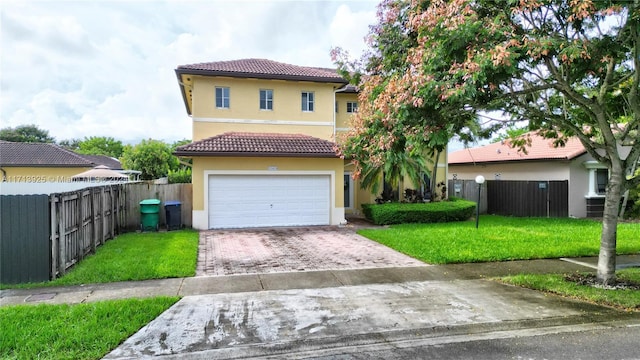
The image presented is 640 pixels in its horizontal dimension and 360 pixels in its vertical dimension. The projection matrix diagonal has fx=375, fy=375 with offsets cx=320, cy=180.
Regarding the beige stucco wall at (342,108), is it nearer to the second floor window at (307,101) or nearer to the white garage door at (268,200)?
the second floor window at (307,101)

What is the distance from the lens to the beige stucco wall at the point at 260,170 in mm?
14164

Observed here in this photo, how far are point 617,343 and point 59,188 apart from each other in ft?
42.3

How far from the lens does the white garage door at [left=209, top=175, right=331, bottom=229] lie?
47.5 ft

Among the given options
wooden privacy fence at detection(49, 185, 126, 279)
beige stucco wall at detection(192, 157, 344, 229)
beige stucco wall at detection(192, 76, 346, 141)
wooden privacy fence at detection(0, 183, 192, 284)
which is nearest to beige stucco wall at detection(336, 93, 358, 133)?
beige stucco wall at detection(192, 76, 346, 141)

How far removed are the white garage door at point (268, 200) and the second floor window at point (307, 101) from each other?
3529 millimetres

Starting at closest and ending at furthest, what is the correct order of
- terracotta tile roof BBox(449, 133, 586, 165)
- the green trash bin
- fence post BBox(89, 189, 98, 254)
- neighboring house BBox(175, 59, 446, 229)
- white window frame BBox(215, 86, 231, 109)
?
1. fence post BBox(89, 189, 98, 254)
2. the green trash bin
3. neighboring house BBox(175, 59, 446, 229)
4. white window frame BBox(215, 86, 231, 109)
5. terracotta tile roof BBox(449, 133, 586, 165)

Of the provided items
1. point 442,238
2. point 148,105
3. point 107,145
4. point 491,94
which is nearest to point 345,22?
point 491,94

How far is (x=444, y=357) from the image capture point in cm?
434

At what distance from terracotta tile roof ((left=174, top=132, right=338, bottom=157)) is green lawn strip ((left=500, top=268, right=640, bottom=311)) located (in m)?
7.62

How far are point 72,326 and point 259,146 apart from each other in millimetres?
10225

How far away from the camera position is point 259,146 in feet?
47.9

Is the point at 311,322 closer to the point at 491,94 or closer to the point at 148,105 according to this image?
the point at 491,94

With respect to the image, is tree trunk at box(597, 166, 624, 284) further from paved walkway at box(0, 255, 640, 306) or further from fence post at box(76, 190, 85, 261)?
fence post at box(76, 190, 85, 261)

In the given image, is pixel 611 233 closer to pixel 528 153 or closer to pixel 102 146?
pixel 528 153
